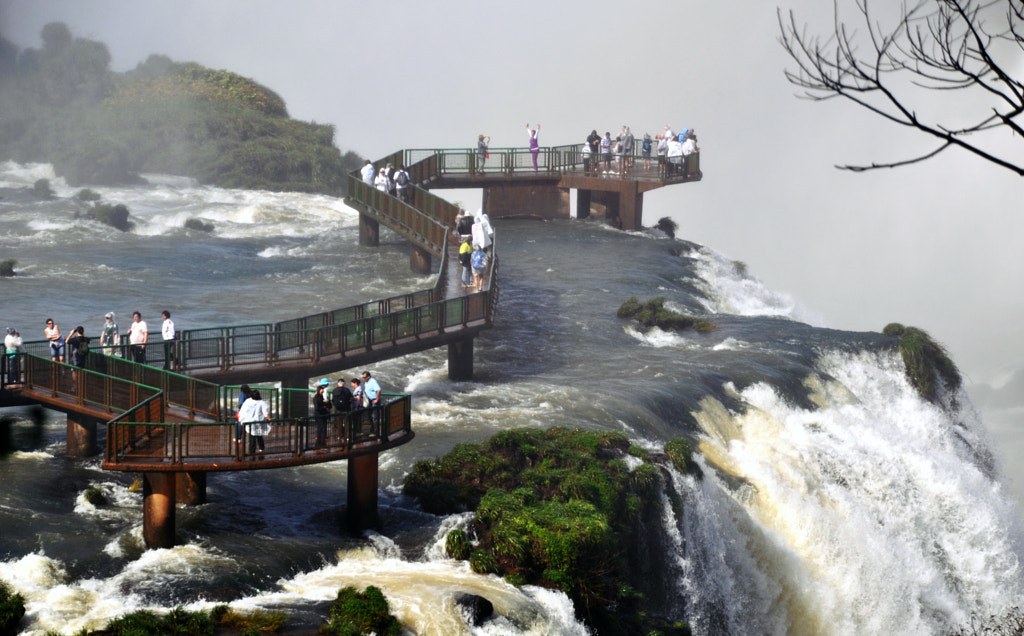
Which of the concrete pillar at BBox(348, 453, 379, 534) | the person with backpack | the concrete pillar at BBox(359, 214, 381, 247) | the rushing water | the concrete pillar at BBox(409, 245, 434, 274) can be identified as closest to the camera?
the rushing water

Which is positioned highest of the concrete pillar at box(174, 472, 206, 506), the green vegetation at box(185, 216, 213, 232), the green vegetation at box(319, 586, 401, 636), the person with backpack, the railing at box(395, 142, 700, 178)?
the railing at box(395, 142, 700, 178)

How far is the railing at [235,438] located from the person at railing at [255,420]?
0.12 feet

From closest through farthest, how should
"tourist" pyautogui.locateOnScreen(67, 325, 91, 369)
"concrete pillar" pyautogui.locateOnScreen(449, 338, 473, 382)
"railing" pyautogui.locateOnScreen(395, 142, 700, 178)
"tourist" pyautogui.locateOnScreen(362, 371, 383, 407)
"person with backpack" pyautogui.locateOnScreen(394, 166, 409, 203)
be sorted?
"tourist" pyautogui.locateOnScreen(362, 371, 383, 407) → "tourist" pyautogui.locateOnScreen(67, 325, 91, 369) → "concrete pillar" pyautogui.locateOnScreen(449, 338, 473, 382) → "person with backpack" pyautogui.locateOnScreen(394, 166, 409, 203) → "railing" pyautogui.locateOnScreen(395, 142, 700, 178)

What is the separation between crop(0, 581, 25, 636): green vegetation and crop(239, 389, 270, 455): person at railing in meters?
4.20

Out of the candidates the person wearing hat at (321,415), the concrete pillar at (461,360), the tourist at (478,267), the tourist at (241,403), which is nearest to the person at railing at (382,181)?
the tourist at (478,267)

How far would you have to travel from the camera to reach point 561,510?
20344 mm

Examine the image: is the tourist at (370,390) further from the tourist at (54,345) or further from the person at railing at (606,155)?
the person at railing at (606,155)

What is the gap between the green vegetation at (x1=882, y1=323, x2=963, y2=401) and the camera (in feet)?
117

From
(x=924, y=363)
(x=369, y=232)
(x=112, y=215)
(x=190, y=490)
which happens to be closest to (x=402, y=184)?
(x=369, y=232)

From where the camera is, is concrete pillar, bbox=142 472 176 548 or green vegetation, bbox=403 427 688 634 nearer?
concrete pillar, bbox=142 472 176 548

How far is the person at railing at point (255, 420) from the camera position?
1883 cm

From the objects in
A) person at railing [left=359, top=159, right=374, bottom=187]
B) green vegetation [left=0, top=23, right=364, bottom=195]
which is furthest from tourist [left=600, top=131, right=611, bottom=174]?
green vegetation [left=0, top=23, right=364, bottom=195]

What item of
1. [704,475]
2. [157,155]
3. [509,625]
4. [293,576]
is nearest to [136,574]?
[293,576]

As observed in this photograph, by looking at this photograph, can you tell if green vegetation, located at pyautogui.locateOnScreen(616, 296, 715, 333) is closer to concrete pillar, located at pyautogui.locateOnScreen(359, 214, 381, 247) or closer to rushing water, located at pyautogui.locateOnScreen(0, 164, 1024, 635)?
rushing water, located at pyautogui.locateOnScreen(0, 164, 1024, 635)
